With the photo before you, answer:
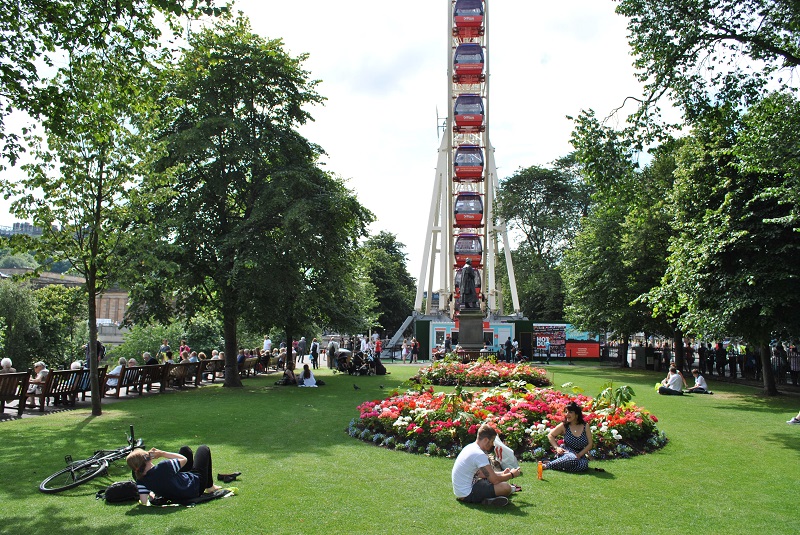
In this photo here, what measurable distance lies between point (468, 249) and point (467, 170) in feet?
20.6

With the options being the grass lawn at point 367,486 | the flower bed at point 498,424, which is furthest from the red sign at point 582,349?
the flower bed at point 498,424

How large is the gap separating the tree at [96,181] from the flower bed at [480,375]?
10.5 metres

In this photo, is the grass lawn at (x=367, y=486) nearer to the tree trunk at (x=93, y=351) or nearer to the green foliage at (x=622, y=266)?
the tree trunk at (x=93, y=351)

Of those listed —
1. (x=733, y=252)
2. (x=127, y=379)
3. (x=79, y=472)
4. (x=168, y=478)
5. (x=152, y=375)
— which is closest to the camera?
(x=168, y=478)

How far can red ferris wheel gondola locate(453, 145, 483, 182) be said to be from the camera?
53.9 meters

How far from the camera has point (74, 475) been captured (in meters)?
8.48

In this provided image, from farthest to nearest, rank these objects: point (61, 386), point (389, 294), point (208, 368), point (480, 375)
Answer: point (389, 294), point (208, 368), point (480, 375), point (61, 386)

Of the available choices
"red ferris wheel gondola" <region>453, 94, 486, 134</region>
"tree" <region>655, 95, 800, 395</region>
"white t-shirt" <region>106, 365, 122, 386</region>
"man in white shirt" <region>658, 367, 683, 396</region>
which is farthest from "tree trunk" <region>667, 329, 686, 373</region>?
"white t-shirt" <region>106, 365, 122, 386</region>

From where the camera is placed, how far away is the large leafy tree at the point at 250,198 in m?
22.1

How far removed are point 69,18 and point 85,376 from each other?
32.2 feet

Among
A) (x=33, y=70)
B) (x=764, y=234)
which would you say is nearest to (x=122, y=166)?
(x=33, y=70)

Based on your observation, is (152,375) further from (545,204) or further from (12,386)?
(545,204)

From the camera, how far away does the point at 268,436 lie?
1245 cm

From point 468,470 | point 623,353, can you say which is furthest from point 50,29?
point 623,353
